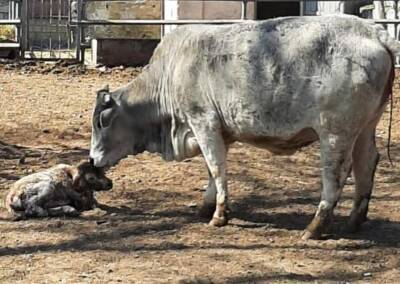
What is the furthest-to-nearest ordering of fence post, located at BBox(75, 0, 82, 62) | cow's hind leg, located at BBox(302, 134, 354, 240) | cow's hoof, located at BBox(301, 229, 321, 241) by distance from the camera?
fence post, located at BBox(75, 0, 82, 62) < cow's hoof, located at BBox(301, 229, 321, 241) < cow's hind leg, located at BBox(302, 134, 354, 240)

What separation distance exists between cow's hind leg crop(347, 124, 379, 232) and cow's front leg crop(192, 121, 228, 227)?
0.97m

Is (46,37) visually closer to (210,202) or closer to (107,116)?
(107,116)

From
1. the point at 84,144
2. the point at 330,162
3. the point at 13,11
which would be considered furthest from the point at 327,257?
the point at 13,11

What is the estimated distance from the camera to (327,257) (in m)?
6.16

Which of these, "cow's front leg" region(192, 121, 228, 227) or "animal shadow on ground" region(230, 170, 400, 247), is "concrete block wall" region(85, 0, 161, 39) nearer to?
"animal shadow on ground" region(230, 170, 400, 247)

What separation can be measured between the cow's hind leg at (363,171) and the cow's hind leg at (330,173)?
377 mm

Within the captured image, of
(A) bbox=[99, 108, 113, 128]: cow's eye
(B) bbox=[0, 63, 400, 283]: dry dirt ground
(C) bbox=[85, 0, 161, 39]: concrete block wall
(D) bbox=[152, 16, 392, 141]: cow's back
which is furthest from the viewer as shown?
(C) bbox=[85, 0, 161, 39]: concrete block wall

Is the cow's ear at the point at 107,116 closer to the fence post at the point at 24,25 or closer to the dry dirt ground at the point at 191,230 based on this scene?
the dry dirt ground at the point at 191,230

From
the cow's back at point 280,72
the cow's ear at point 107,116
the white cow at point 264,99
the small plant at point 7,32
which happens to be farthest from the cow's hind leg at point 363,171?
the small plant at point 7,32

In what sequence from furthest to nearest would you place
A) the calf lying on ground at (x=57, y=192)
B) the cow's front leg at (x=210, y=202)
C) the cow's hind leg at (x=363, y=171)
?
the cow's front leg at (x=210, y=202) < the calf lying on ground at (x=57, y=192) < the cow's hind leg at (x=363, y=171)

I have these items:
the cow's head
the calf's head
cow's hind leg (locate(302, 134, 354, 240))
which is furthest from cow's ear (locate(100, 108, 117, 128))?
cow's hind leg (locate(302, 134, 354, 240))

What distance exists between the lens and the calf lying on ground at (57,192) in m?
7.11

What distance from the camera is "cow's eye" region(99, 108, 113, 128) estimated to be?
738cm

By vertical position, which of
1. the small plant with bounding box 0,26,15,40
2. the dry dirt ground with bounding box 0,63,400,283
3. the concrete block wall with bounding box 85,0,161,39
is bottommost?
the dry dirt ground with bounding box 0,63,400,283
